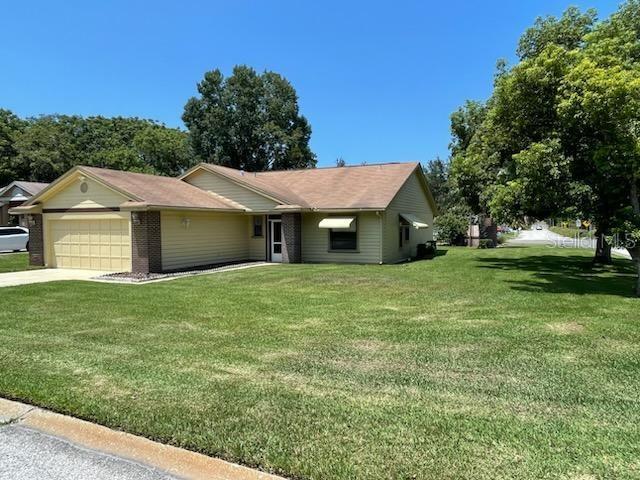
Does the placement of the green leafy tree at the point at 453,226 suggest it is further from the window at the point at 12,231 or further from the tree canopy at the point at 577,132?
the window at the point at 12,231

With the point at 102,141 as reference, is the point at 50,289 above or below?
below

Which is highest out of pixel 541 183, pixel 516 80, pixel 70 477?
pixel 516 80

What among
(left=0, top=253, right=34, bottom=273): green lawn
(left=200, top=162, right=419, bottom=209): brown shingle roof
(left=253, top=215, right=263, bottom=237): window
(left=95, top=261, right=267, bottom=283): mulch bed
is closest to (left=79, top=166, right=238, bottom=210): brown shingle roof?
(left=253, top=215, right=263, bottom=237): window

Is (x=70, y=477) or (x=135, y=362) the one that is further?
(x=135, y=362)

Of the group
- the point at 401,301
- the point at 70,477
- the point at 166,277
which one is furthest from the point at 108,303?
the point at 70,477

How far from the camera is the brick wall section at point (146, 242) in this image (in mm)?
16094

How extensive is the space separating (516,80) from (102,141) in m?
60.8

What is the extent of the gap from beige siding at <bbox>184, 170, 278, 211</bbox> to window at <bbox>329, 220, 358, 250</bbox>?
295cm

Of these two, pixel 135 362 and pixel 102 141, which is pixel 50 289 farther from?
pixel 102 141

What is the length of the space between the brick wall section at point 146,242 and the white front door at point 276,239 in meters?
5.82

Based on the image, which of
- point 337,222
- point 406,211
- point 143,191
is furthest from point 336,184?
point 143,191

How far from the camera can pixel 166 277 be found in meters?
15.3

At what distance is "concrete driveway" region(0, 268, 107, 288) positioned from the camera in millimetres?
14172

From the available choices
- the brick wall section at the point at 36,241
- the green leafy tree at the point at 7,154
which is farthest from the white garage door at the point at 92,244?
the green leafy tree at the point at 7,154
